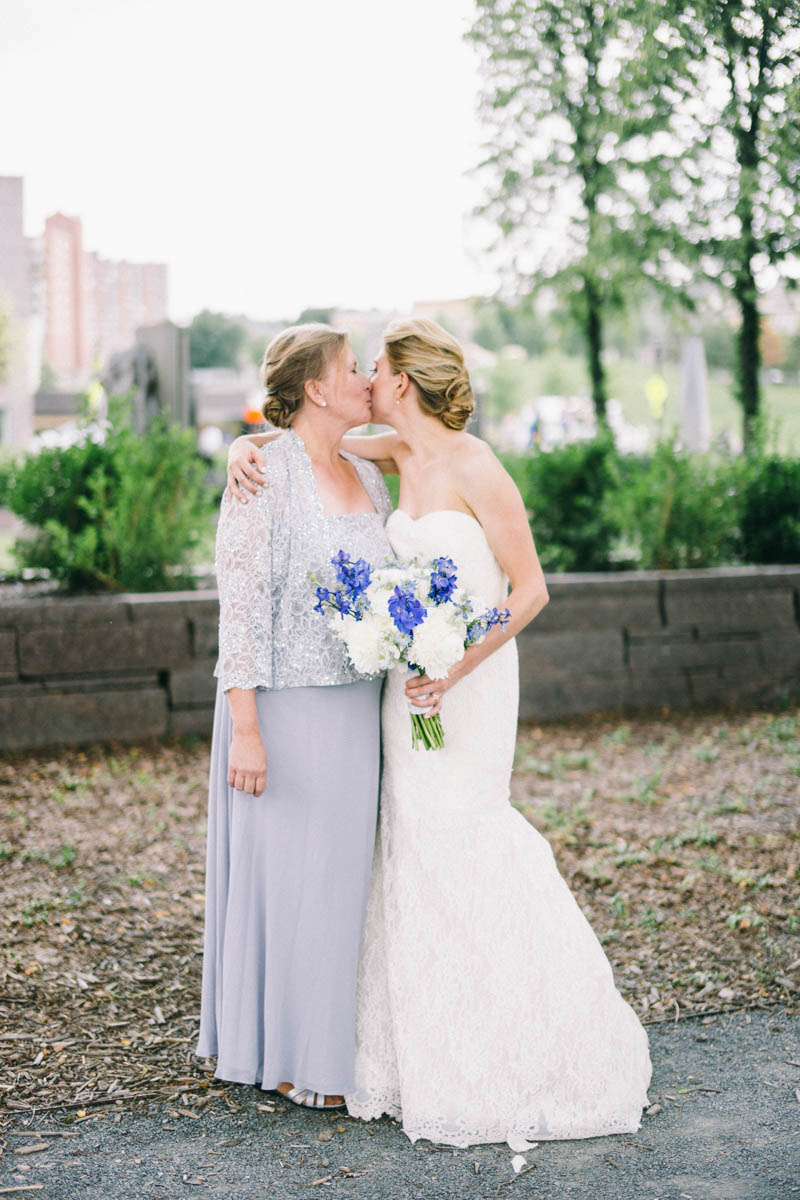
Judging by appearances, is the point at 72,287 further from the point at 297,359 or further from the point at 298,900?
the point at 298,900

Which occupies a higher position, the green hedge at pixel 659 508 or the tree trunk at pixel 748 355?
the tree trunk at pixel 748 355

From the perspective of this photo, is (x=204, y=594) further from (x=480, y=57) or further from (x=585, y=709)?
(x=480, y=57)

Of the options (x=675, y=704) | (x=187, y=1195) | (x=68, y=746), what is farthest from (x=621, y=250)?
(x=187, y=1195)

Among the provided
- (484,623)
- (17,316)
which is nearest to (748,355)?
(484,623)

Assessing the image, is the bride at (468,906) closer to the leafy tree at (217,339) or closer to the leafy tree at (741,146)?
the leafy tree at (741,146)

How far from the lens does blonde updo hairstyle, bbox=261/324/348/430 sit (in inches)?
125

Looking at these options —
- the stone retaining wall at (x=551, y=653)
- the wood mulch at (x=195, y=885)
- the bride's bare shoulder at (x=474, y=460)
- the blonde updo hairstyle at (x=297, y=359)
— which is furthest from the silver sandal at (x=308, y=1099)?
the stone retaining wall at (x=551, y=653)

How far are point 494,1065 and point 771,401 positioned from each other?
764 cm

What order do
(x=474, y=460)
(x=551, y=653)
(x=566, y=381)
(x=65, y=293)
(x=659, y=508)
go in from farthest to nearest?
(x=566, y=381) → (x=65, y=293) → (x=659, y=508) → (x=551, y=653) → (x=474, y=460)

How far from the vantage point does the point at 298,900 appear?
10.3 ft

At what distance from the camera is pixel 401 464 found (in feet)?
11.7

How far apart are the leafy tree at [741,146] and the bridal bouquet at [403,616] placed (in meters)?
3.16

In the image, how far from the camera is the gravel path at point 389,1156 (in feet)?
9.00

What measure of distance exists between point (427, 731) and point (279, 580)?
0.57 m
